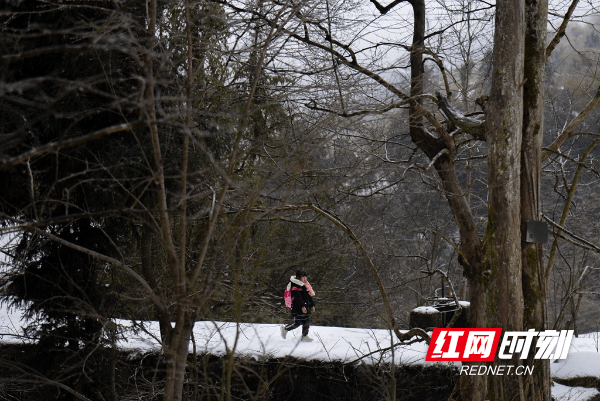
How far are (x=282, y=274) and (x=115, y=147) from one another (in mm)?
7592

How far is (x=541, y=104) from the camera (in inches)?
220

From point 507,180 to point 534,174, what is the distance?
1.22 feet

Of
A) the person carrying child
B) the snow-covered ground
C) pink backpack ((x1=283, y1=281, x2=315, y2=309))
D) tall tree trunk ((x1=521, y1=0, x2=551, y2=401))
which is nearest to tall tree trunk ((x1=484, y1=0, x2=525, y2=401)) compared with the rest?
tall tree trunk ((x1=521, y1=0, x2=551, y2=401))

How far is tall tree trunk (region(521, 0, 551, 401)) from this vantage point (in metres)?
5.36

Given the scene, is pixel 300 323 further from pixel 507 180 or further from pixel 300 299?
pixel 507 180

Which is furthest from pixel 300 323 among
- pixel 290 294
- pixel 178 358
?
pixel 178 358

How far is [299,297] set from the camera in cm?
880

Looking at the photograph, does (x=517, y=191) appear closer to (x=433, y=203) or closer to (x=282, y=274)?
(x=282, y=274)

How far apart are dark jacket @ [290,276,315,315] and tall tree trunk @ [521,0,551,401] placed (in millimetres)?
3924

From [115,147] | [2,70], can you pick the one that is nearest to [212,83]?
[115,147]

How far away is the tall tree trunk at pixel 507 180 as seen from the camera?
17.3 ft

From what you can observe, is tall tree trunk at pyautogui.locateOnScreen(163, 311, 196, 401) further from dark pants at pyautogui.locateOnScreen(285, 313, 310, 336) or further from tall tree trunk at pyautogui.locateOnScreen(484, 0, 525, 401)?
dark pants at pyautogui.locateOnScreen(285, 313, 310, 336)

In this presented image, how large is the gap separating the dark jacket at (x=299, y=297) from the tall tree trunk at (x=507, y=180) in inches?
150

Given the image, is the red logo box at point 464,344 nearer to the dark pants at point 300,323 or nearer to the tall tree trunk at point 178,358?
the dark pants at point 300,323
